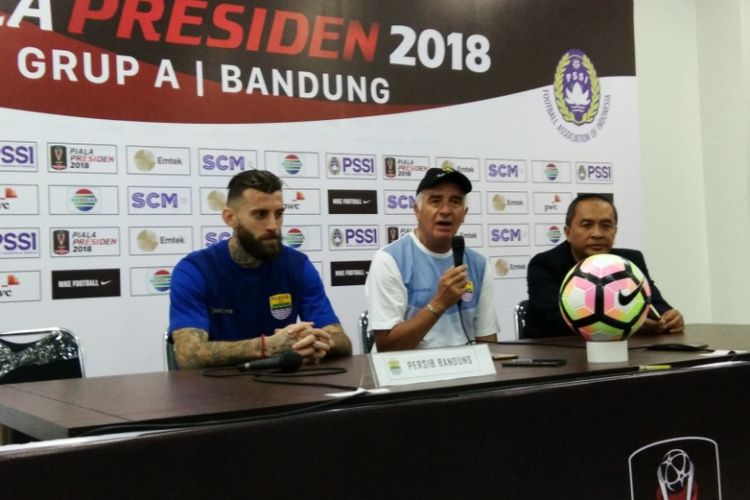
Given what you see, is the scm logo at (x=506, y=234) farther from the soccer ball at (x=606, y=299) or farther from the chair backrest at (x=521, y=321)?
the soccer ball at (x=606, y=299)

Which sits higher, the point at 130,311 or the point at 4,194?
the point at 4,194

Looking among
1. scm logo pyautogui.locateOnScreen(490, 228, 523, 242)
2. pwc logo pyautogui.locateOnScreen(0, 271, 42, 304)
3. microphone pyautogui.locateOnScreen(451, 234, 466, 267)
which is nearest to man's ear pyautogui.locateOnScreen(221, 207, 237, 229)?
microphone pyautogui.locateOnScreen(451, 234, 466, 267)

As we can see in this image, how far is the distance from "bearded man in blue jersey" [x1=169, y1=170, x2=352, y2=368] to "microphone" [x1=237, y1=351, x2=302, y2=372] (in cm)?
32

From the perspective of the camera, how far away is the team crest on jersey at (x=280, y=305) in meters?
2.66

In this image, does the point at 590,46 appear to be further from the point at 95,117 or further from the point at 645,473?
the point at 645,473

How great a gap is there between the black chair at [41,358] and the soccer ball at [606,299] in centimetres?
141

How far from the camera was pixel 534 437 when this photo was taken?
1.55m

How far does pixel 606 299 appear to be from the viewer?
1.88 metres

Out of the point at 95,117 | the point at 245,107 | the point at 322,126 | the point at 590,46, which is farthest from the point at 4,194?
the point at 590,46

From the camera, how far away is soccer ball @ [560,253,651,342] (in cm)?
188

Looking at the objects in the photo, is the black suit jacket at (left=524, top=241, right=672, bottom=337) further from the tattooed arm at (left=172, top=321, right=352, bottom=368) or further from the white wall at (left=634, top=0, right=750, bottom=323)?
the white wall at (left=634, top=0, right=750, bottom=323)

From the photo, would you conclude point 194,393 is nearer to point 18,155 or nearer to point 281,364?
point 281,364

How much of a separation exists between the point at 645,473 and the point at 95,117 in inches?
95.5

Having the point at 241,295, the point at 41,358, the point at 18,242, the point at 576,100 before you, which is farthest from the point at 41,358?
the point at 576,100
